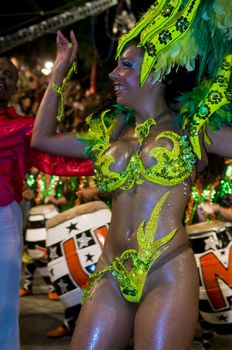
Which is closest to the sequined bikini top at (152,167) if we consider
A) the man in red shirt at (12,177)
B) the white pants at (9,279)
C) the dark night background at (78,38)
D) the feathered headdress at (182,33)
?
the feathered headdress at (182,33)

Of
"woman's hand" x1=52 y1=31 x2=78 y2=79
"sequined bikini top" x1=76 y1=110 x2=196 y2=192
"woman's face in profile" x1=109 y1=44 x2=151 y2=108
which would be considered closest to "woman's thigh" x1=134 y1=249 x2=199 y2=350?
"sequined bikini top" x1=76 y1=110 x2=196 y2=192

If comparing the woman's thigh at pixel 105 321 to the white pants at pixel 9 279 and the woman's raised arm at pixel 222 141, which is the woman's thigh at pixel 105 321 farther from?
the white pants at pixel 9 279

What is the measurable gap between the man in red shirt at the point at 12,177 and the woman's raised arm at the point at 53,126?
66 centimetres

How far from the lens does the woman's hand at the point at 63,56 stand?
326 cm

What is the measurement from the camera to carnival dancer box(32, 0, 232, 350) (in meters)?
2.79

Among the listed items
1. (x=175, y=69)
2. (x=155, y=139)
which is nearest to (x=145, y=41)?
(x=175, y=69)

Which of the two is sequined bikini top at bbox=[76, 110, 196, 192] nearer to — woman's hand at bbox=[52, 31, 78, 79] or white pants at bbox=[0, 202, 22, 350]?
woman's hand at bbox=[52, 31, 78, 79]

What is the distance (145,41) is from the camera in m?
3.00

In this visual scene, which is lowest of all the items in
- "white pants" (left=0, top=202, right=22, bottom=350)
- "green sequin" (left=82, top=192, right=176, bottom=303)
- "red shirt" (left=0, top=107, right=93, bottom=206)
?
"white pants" (left=0, top=202, right=22, bottom=350)

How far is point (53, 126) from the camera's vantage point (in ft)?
10.6

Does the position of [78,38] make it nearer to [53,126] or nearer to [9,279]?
[9,279]

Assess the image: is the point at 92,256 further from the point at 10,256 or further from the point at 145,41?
the point at 145,41

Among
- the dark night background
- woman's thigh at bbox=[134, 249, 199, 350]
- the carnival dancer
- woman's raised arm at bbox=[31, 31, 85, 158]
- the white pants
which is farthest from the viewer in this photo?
the dark night background

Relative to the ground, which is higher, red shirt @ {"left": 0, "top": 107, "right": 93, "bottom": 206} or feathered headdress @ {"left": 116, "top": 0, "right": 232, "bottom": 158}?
feathered headdress @ {"left": 116, "top": 0, "right": 232, "bottom": 158}
